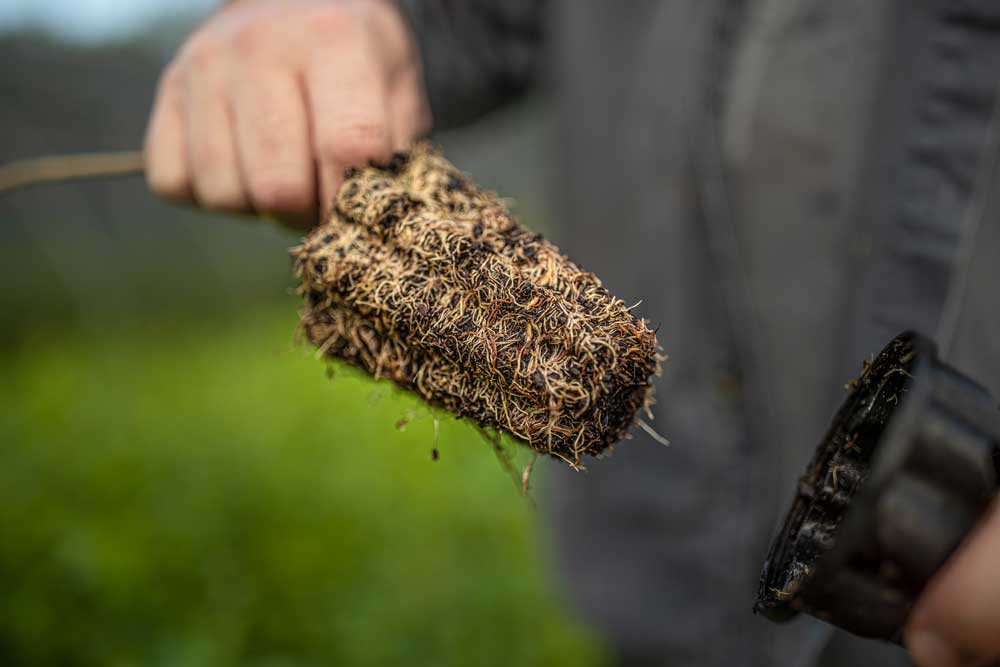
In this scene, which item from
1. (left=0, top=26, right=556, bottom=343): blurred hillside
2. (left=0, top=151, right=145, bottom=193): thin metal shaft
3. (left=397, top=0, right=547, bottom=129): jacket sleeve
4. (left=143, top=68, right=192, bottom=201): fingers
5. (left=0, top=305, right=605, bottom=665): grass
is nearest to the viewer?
(left=143, top=68, right=192, bottom=201): fingers

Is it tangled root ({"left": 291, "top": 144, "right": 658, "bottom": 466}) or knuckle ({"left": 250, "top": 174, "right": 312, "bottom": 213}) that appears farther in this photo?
knuckle ({"left": 250, "top": 174, "right": 312, "bottom": 213})

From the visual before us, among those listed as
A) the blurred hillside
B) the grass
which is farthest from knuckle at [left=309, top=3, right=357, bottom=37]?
the blurred hillside

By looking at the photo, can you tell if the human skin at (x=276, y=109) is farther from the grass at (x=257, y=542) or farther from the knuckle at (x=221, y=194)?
the grass at (x=257, y=542)

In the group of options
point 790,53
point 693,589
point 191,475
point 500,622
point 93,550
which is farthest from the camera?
point 191,475

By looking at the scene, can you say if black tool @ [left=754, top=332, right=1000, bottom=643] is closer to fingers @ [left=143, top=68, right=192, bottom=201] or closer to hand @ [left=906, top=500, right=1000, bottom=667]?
hand @ [left=906, top=500, right=1000, bottom=667]

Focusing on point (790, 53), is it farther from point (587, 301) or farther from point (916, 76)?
point (587, 301)

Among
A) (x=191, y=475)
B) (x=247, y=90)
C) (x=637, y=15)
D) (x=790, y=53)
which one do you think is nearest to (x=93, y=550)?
(x=191, y=475)
